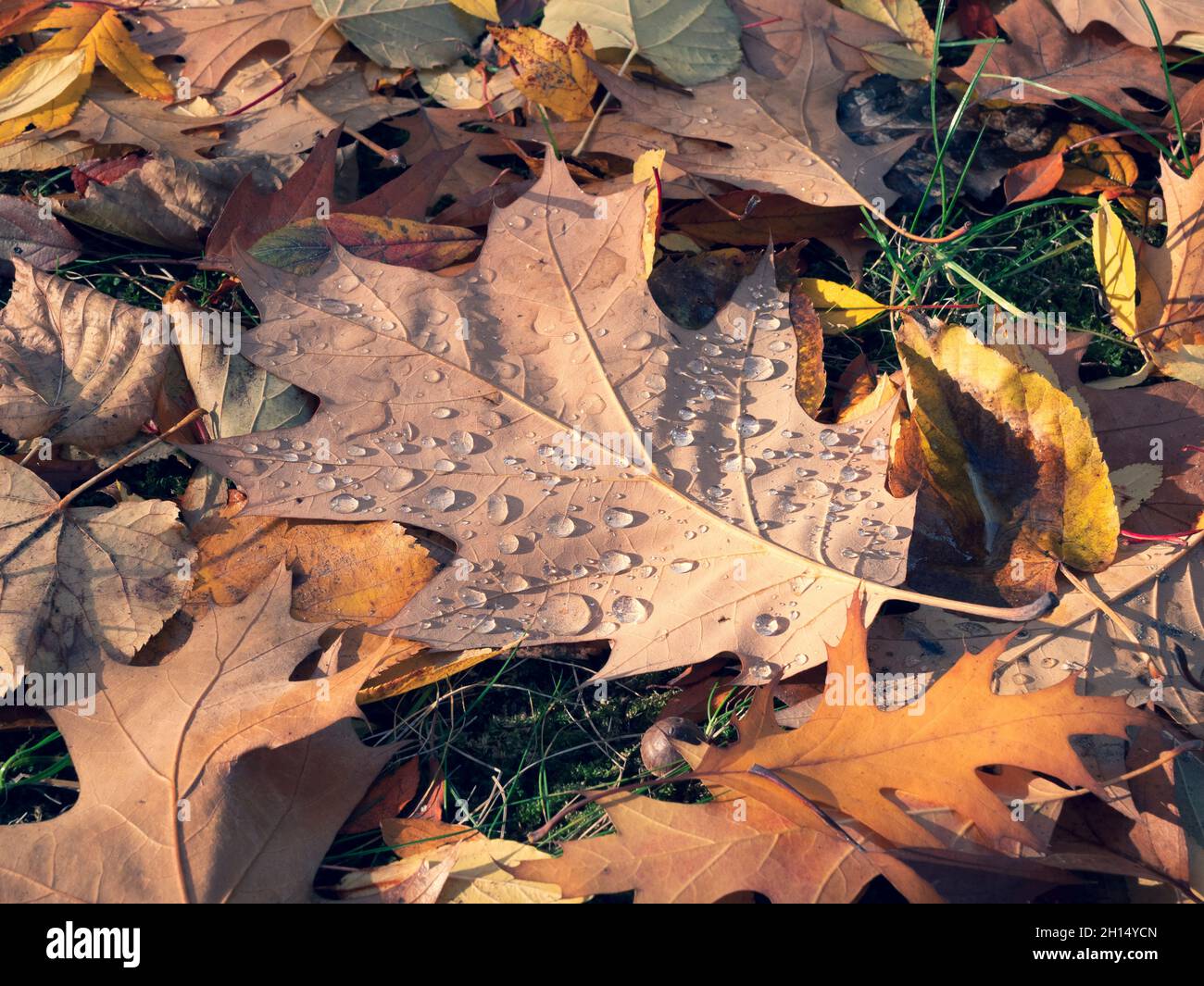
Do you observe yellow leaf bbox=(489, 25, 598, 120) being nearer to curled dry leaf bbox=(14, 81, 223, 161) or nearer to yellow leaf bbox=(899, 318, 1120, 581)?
curled dry leaf bbox=(14, 81, 223, 161)

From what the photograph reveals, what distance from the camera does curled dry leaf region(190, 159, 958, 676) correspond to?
1.68m

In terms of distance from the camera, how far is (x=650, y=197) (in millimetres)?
2020

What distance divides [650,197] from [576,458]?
2.31 feet

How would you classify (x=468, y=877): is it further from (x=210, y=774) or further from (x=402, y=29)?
(x=402, y=29)

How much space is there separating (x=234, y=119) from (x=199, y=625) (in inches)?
57.5

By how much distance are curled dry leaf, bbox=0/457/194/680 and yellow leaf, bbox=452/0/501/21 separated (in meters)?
1.58

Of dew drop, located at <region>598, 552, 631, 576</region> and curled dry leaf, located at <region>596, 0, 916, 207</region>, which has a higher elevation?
curled dry leaf, located at <region>596, 0, 916, 207</region>

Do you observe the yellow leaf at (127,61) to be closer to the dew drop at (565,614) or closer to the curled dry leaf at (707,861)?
the dew drop at (565,614)

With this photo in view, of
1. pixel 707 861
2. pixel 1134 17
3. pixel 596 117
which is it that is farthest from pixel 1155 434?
pixel 596 117

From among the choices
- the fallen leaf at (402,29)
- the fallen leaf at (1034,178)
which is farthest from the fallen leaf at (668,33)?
the fallen leaf at (1034,178)

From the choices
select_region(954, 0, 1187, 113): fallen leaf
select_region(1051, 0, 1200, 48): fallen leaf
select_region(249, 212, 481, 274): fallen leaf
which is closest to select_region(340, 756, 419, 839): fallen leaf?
select_region(249, 212, 481, 274): fallen leaf

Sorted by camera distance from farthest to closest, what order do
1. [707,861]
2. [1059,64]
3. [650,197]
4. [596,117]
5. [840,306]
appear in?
[1059,64] → [596,117] → [840,306] → [650,197] → [707,861]

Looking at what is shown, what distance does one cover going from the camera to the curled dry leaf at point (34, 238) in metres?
2.20
